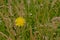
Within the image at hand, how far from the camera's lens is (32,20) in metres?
1.92

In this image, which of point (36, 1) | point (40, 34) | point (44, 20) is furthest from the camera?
point (36, 1)

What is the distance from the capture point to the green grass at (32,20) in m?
1.56

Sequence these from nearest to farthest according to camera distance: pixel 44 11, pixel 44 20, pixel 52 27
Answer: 1. pixel 52 27
2. pixel 44 20
3. pixel 44 11

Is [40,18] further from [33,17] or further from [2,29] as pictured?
[2,29]

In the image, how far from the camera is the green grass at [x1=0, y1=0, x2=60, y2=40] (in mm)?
1558

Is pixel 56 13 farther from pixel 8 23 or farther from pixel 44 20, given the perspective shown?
pixel 8 23

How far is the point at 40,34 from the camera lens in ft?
5.18

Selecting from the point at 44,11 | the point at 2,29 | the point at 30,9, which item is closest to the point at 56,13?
the point at 44,11

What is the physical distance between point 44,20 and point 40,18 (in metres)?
0.13

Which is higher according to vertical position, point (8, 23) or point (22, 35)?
point (8, 23)

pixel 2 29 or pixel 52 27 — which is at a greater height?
pixel 52 27

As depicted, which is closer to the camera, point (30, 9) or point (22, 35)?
point (22, 35)

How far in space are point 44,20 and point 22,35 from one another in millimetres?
260

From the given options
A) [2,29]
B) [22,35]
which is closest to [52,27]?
[22,35]
